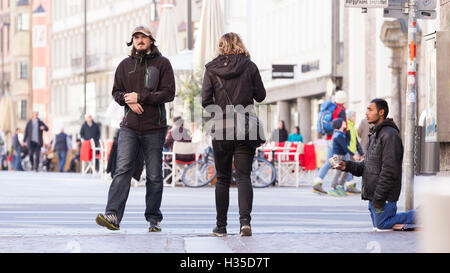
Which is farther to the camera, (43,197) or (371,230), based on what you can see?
(43,197)

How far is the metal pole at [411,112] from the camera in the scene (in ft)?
45.7

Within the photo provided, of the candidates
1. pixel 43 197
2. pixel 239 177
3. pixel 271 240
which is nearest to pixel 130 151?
pixel 239 177

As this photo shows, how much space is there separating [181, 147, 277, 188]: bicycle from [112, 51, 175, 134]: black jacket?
1321 cm

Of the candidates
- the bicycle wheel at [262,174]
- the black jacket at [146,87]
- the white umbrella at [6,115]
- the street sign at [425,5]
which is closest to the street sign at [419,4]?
the street sign at [425,5]

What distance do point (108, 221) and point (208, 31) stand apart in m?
16.9

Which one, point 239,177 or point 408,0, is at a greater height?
point 408,0

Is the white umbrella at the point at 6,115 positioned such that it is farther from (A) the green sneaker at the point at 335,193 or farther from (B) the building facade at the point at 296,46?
(A) the green sneaker at the point at 335,193

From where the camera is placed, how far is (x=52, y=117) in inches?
3780

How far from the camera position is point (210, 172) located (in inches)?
1024

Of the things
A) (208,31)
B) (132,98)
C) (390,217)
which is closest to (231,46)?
(132,98)

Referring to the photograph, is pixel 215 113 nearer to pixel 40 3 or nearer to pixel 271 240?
pixel 271 240

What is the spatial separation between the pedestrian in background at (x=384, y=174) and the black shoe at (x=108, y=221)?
2077 millimetres

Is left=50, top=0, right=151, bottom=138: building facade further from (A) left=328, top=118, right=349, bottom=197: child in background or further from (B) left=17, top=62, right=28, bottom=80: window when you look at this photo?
(A) left=328, top=118, right=349, bottom=197: child in background

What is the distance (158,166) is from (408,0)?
12.5 ft
